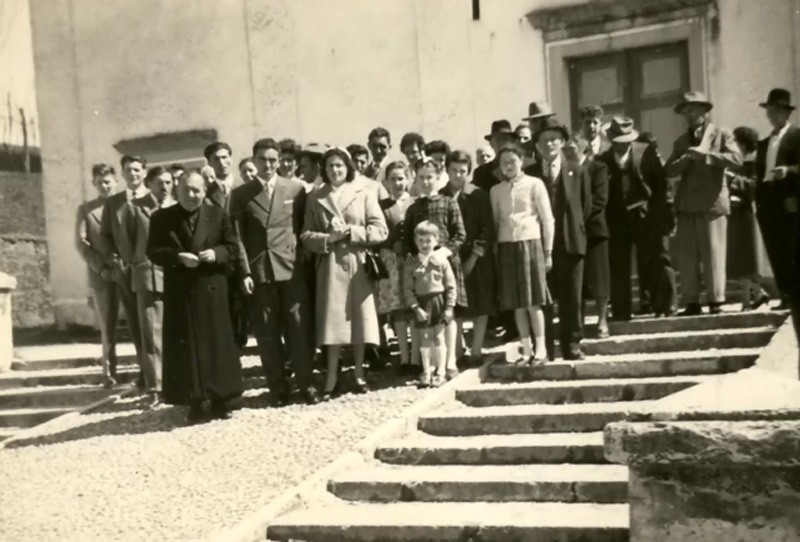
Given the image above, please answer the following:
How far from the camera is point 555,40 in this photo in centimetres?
1109

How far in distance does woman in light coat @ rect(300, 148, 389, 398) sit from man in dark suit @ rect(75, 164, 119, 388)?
2.26 m

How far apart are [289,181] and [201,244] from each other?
99cm

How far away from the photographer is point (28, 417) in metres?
9.27

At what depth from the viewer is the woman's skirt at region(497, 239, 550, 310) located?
751 cm

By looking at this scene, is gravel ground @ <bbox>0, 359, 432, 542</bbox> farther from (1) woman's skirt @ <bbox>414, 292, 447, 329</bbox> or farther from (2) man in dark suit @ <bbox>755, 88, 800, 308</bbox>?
(2) man in dark suit @ <bbox>755, 88, 800, 308</bbox>

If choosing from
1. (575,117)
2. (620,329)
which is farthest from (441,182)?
(575,117)

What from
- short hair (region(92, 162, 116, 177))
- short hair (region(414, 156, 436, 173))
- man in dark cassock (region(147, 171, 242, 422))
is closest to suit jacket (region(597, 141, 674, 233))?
short hair (region(414, 156, 436, 173))

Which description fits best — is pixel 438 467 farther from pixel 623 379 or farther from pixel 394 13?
pixel 394 13

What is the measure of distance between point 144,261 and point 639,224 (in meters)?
4.36

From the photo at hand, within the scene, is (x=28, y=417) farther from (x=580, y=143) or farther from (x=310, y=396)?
(x=580, y=143)

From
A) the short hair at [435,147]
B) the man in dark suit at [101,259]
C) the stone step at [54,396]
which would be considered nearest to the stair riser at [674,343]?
the short hair at [435,147]

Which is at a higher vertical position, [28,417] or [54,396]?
[54,396]

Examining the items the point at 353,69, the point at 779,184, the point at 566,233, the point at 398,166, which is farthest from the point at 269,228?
the point at 353,69

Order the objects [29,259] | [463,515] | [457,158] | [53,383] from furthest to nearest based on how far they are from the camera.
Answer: [29,259] < [53,383] < [457,158] < [463,515]
